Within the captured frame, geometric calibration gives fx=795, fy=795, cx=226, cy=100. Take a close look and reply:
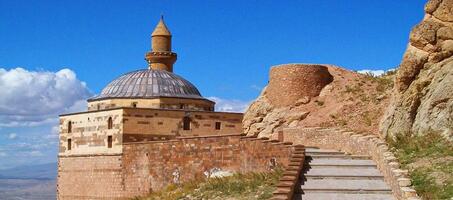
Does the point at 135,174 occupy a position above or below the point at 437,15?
below

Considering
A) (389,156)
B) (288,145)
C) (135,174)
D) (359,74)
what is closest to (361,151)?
(288,145)

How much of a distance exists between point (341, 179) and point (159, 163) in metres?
11.0

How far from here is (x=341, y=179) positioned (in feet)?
64.4

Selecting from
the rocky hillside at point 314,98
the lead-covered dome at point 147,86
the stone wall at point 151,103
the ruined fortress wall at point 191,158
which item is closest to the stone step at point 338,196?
the ruined fortress wall at point 191,158

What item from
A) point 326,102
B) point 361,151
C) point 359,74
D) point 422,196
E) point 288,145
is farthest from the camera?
point 359,74

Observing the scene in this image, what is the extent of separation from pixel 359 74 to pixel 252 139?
7.41 meters

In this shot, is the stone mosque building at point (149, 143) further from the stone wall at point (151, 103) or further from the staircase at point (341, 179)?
the staircase at point (341, 179)

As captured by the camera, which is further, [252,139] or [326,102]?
[326,102]

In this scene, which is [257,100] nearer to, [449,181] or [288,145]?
[288,145]

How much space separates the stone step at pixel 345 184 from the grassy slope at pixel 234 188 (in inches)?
45.8

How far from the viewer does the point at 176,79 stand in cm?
3941

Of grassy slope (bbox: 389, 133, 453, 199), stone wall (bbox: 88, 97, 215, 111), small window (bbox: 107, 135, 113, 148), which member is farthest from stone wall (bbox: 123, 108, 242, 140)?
grassy slope (bbox: 389, 133, 453, 199)

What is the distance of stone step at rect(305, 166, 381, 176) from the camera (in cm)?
1988

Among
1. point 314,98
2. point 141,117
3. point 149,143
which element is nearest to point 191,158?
point 149,143
